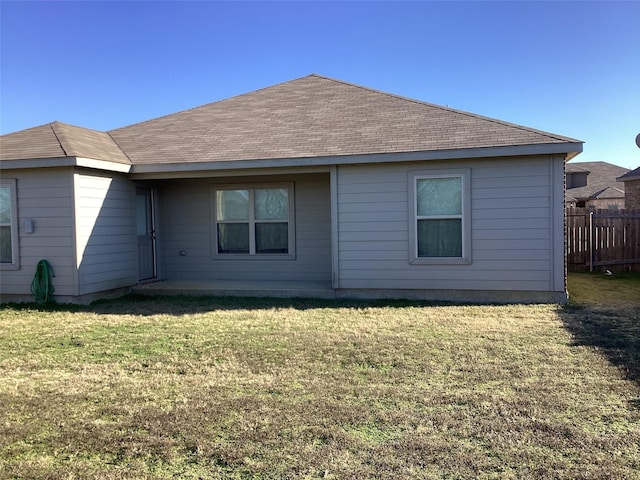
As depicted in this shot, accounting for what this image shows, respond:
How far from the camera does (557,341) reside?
6062 millimetres

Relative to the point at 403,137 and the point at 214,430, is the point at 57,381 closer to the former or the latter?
the point at 214,430

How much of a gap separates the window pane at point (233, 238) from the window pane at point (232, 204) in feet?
0.57

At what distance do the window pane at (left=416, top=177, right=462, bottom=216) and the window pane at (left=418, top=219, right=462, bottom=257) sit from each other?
0.18 meters

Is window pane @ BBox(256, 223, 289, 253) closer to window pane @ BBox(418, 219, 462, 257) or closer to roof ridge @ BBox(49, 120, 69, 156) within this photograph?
window pane @ BBox(418, 219, 462, 257)

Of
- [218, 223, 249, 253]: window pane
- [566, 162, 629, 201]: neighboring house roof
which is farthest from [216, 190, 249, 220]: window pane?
[566, 162, 629, 201]: neighboring house roof

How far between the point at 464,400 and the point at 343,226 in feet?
18.0

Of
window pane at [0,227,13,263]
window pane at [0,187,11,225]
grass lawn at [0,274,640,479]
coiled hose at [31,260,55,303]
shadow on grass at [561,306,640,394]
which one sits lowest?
grass lawn at [0,274,640,479]

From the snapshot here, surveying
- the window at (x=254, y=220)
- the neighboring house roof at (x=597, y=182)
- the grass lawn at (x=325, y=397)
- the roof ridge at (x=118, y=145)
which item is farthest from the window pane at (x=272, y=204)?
the neighboring house roof at (x=597, y=182)

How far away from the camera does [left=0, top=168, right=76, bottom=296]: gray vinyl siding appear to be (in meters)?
9.05

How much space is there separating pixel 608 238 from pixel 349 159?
855cm

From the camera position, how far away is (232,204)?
1109 cm

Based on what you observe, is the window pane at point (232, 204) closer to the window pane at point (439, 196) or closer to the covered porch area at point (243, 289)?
the covered porch area at point (243, 289)

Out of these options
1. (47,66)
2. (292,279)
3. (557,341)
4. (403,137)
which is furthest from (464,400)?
(47,66)

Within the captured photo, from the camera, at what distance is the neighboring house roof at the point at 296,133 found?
8.95 meters
